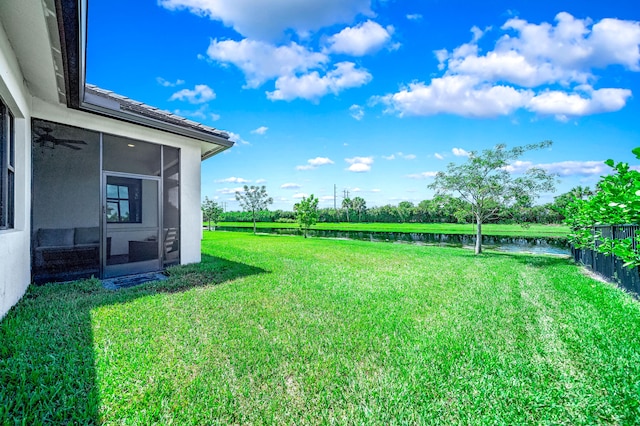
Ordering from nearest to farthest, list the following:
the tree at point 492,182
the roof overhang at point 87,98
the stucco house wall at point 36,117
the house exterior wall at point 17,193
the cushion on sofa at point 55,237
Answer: the roof overhang at point 87,98, the stucco house wall at point 36,117, the house exterior wall at point 17,193, the cushion on sofa at point 55,237, the tree at point 492,182

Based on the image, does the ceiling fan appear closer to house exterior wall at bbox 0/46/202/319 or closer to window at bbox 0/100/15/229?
house exterior wall at bbox 0/46/202/319

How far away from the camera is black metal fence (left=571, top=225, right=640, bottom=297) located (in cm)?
482

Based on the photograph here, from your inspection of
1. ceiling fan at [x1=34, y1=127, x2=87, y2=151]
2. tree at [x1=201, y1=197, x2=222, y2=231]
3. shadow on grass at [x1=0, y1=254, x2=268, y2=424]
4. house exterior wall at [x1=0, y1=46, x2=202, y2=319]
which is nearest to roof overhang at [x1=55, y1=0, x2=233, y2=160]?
house exterior wall at [x1=0, y1=46, x2=202, y2=319]

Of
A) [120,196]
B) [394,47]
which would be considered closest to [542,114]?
[394,47]

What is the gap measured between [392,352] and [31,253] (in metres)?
6.25

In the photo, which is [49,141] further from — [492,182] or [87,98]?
[492,182]

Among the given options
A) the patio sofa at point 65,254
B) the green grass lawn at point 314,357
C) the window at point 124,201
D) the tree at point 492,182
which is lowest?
the green grass lawn at point 314,357

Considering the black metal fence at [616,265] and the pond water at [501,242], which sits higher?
the black metal fence at [616,265]

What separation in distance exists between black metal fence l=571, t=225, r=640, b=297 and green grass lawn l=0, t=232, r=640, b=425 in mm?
611

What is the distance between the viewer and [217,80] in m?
11.5

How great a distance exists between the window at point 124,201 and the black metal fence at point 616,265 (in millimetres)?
10404

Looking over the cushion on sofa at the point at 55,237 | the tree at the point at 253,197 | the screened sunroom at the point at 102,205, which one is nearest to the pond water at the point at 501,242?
the tree at the point at 253,197

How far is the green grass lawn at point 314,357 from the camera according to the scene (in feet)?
6.12

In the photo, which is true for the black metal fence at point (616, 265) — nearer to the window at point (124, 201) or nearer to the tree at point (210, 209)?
the window at point (124, 201)
